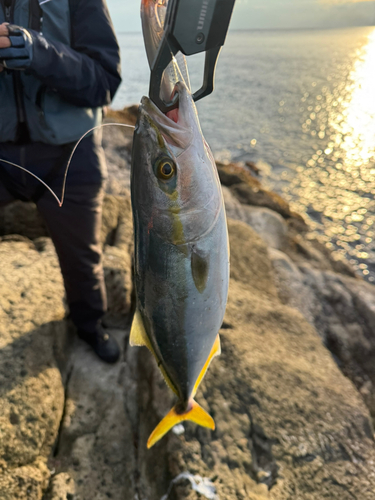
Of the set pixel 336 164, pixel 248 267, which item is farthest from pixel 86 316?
pixel 336 164

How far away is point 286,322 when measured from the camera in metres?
3.79

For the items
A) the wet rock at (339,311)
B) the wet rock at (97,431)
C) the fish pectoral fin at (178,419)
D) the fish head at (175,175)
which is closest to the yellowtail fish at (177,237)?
the fish head at (175,175)

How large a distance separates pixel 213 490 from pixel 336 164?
16.7 meters

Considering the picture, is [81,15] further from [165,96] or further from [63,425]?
[63,425]

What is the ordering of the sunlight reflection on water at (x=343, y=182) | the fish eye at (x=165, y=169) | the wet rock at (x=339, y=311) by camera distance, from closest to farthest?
the fish eye at (x=165, y=169) → the wet rock at (x=339, y=311) → the sunlight reflection on water at (x=343, y=182)

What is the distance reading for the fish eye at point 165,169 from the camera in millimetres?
1332

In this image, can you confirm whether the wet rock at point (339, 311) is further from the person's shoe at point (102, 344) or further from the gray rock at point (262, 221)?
the person's shoe at point (102, 344)

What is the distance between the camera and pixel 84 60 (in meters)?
2.21

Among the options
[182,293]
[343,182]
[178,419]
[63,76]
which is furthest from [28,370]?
[343,182]

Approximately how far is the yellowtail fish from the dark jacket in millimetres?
1148

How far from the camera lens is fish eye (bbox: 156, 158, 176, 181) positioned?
1332mm

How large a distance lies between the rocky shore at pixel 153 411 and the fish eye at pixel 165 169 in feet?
6.64

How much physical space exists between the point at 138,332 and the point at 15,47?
5.90 feet

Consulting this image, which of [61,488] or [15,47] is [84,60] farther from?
[61,488]
